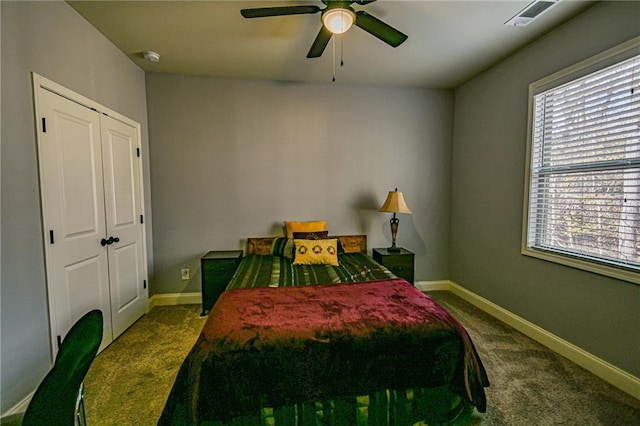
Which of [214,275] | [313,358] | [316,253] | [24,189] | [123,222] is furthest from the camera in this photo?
[214,275]

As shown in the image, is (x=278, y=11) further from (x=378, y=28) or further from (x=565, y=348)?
(x=565, y=348)

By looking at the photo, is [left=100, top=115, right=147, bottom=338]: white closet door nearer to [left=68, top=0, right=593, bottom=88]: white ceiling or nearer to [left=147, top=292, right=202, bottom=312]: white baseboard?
[left=147, top=292, right=202, bottom=312]: white baseboard

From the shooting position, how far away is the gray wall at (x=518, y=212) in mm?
1955

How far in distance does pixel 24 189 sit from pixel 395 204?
3.21 meters

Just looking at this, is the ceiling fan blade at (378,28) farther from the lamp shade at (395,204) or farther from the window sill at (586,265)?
the window sill at (586,265)

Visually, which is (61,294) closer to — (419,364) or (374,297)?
(374,297)

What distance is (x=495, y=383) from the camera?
6.51ft

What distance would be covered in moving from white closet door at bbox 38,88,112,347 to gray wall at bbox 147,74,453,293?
0.97 metres

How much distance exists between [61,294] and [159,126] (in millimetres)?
2076

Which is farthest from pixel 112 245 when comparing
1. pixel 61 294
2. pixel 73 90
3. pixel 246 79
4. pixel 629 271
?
pixel 629 271

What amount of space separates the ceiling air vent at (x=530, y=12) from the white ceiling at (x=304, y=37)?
5 centimetres

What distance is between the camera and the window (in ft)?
6.20

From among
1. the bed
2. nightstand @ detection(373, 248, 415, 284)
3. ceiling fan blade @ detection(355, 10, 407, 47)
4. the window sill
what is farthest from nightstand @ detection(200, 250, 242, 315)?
the window sill

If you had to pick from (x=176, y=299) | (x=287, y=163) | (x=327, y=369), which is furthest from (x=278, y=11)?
(x=176, y=299)
